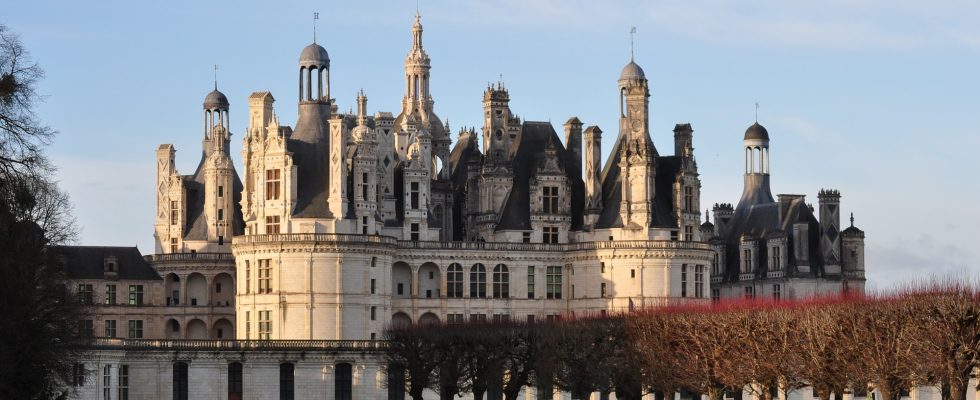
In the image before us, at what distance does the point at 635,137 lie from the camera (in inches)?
4432

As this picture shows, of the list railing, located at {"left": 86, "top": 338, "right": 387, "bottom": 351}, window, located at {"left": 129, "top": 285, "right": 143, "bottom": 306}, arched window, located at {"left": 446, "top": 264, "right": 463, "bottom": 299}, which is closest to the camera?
railing, located at {"left": 86, "top": 338, "right": 387, "bottom": 351}

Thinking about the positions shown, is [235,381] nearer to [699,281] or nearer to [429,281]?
[429,281]

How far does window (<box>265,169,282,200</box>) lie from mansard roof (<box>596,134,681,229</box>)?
16.3 meters

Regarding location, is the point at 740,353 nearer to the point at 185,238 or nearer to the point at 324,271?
the point at 324,271

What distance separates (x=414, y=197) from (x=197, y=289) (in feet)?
38.1

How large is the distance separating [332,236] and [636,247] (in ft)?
49.8

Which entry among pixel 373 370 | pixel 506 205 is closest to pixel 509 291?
pixel 506 205

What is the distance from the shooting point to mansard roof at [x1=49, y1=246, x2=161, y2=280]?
364 feet

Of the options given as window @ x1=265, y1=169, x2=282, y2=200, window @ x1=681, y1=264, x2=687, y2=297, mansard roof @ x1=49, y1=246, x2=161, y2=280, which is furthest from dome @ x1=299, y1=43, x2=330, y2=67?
window @ x1=681, y1=264, x2=687, y2=297

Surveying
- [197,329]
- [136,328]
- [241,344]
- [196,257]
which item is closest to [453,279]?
[196,257]

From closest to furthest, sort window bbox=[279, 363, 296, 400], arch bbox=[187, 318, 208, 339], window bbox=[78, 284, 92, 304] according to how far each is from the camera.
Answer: window bbox=[279, 363, 296, 400] → window bbox=[78, 284, 92, 304] → arch bbox=[187, 318, 208, 339]

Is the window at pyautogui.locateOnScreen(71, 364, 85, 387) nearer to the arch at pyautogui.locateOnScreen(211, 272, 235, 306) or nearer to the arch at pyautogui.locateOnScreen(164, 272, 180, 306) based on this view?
the arch at pyautogui.locateOnScreen(164, 272, 180, 306)

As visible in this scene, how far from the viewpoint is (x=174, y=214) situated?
11656 cm

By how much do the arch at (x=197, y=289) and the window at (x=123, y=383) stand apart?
13.3m
